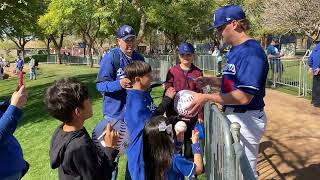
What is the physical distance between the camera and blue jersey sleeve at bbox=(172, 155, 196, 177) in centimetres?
392

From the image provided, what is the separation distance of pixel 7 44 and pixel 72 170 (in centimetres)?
10836

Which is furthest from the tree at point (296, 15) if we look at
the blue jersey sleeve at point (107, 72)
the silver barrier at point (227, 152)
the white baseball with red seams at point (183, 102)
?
the silver barrier at point (227, 152)

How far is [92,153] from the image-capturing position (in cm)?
316

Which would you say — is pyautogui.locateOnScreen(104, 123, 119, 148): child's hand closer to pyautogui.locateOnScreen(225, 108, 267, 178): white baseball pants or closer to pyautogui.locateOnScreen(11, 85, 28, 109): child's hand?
pyautogui.locateOnScreen(11, 85, 28, 109): child's hand

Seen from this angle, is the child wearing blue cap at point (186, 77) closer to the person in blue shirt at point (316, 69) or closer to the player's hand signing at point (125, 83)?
the player's hand signing at point (125, 83)

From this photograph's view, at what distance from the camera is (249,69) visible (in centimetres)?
365

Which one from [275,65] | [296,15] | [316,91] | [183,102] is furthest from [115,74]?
[296,15]

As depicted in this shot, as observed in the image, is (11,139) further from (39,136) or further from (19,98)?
(39,136)

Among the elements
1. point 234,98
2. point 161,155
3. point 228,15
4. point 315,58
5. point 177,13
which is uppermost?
point 177,13

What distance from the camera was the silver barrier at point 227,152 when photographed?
2500 millimetres

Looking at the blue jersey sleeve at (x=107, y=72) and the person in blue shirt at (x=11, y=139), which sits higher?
the blue jersey sleeve at (x=107, y=72)

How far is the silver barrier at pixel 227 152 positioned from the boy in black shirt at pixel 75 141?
32.6 inches

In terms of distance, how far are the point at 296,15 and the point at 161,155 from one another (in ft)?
91.8

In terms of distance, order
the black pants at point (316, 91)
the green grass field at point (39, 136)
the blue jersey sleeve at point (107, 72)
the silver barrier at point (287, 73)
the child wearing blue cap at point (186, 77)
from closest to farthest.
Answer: the blue jersey sleeve at point (107, 72)
the child wearing blue cap at point (186, 77)
the green grass field at point (39, 136)
the black pants at point (316, 91)
the silver barrier at point (287, 73)
